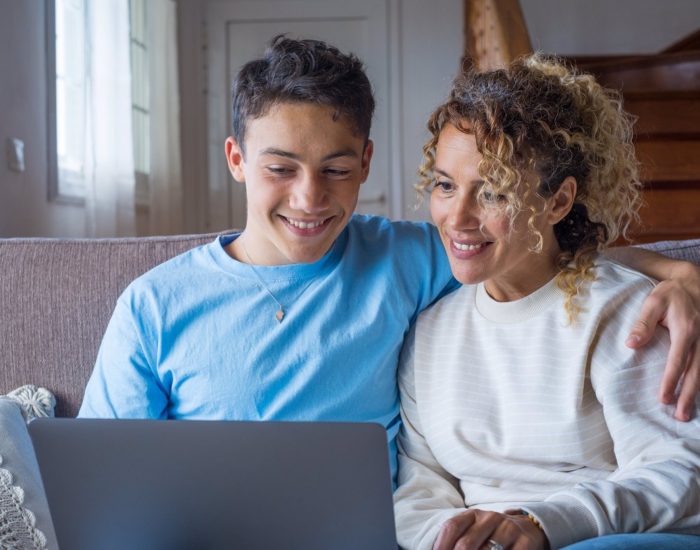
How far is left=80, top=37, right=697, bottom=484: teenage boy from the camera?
137 centimetres

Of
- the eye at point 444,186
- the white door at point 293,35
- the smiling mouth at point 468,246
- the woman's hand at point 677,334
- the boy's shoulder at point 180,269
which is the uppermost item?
the white door at point 293,35

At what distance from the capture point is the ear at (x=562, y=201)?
1303mm

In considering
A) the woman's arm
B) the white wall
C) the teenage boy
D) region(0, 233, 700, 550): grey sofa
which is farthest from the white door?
the woman's arm

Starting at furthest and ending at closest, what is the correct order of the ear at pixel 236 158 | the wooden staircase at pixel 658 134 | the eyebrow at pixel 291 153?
the wooden staircase at pixel 658 134 → the ear at pixel 236 158 → the eyebrow at pixel 291 153

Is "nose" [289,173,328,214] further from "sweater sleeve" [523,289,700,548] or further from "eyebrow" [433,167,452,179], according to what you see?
"sweater sleeve" [523,289,700,548]

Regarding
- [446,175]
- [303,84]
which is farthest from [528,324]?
[303,84]

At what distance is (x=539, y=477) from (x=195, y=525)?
53 centimetres

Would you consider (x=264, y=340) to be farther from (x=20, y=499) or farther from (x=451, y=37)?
(x=451, y=37)

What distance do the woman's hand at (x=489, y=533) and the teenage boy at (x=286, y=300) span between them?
0.37 meters

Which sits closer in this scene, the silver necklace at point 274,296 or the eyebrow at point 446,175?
the eyebrow at point 446,175

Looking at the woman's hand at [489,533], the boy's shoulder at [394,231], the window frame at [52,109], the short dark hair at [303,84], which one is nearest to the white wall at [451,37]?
the window frame at [52,109]

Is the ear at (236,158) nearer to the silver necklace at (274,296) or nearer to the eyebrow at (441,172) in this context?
the silver necklace at (274,296)

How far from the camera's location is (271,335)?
4.55 feet

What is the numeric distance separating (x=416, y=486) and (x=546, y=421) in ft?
0.73
